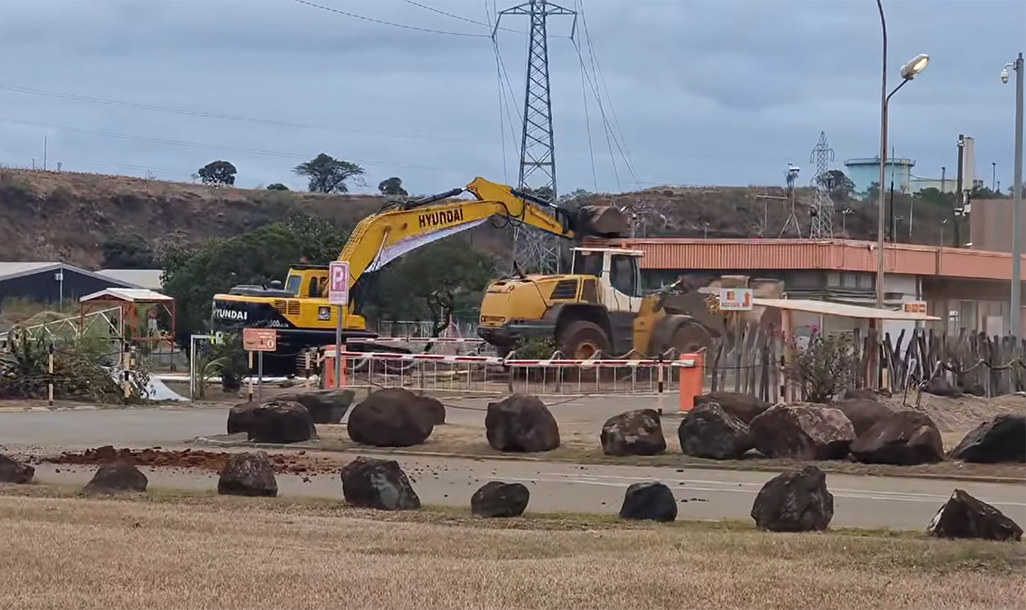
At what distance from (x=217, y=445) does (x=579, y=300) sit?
1764cm

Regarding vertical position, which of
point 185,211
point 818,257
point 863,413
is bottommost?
point 863,413

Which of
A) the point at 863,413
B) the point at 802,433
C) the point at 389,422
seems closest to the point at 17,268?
the point at 389,422

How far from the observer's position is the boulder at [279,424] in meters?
23.4

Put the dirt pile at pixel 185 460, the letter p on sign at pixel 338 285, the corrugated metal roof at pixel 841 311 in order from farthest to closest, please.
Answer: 1. the corrugated metal roof at pixel 841 311
2. the letter p on sign at pixel 338 285
3. the dirt pile at pixel 185 460

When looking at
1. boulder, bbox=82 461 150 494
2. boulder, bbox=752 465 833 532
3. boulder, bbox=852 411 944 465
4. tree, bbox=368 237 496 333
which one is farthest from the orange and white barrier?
tree, bbox=368 237 496 333

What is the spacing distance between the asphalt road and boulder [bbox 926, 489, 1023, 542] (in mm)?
1815

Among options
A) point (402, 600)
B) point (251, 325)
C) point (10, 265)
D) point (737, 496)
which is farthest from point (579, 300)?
point (10, 265)

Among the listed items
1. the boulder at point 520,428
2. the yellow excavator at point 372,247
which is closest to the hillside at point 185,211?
the yellow excavator at point 372,247

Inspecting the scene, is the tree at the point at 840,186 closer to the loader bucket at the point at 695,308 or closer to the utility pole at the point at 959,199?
the utility pole at the point at 959,199

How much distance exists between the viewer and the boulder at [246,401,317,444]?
76.9 ft

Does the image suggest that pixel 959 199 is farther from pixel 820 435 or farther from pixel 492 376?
pixel 820 435

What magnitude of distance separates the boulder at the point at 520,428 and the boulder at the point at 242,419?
3986mm

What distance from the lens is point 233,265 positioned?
211ft

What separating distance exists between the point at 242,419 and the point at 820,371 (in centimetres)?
1034
